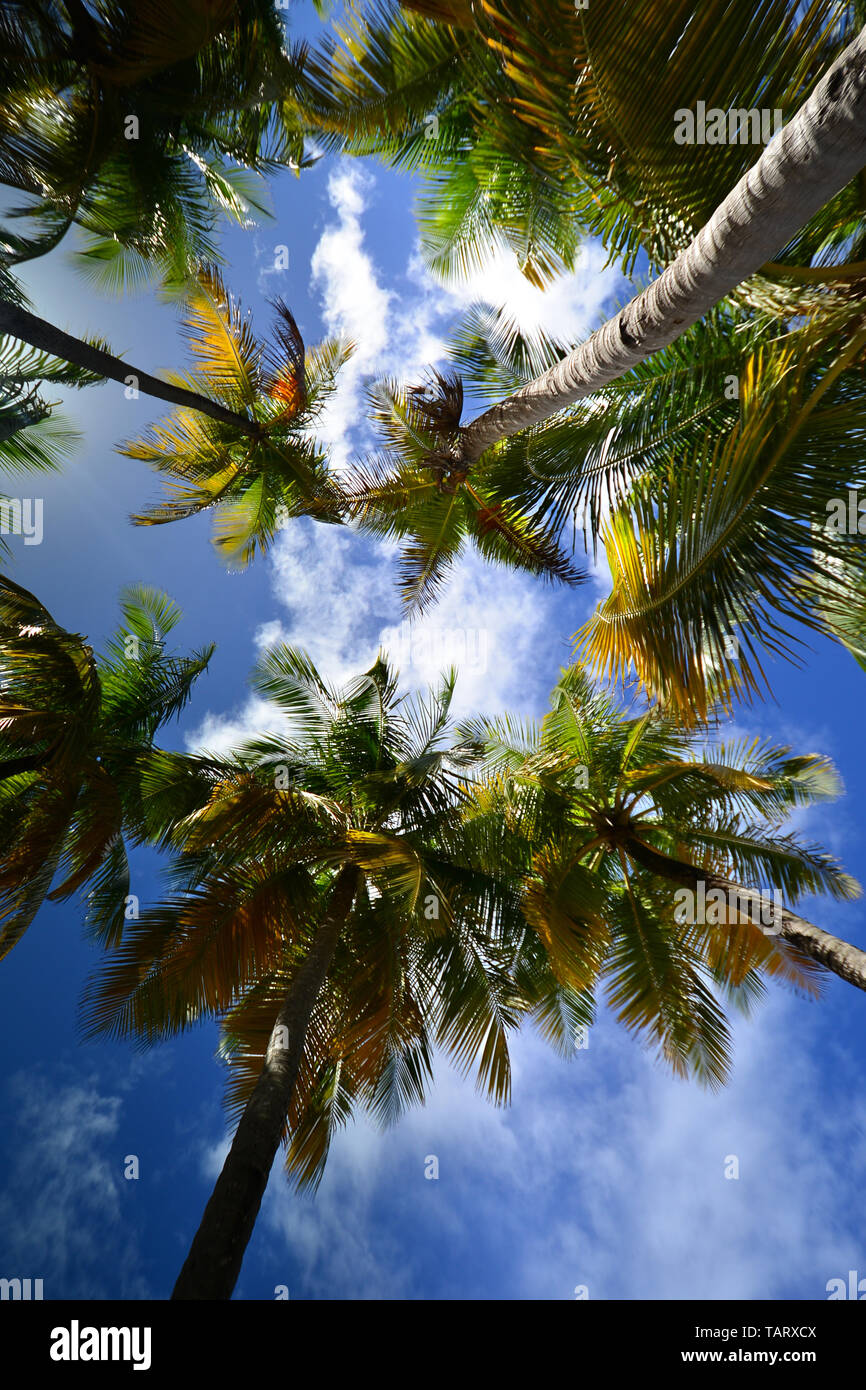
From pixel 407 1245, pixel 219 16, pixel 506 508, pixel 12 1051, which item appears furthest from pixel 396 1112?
pixel 407 1245

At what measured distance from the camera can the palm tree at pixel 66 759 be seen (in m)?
7.25

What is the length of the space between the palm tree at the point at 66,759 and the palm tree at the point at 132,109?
175 inches

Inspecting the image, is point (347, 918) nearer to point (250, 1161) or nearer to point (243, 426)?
point (250, 1161)

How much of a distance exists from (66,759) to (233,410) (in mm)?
4930

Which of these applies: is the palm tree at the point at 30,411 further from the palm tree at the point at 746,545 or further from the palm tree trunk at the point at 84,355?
the palm tree at the point at 746,545

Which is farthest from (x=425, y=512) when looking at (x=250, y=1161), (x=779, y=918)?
(x=250, y=1161)

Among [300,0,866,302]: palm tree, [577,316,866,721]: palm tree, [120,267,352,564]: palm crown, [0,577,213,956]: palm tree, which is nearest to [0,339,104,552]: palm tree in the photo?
[120,267,352,564]: palm crown

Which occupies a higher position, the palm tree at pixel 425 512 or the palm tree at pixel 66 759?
the palm tree at pixel 425 512

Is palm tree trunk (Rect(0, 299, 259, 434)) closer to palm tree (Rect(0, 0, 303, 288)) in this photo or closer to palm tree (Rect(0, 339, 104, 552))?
palm tree (Rect(0, 0, 303, 288))

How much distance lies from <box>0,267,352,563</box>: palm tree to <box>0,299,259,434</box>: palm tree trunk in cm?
1

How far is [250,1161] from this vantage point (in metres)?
5.75

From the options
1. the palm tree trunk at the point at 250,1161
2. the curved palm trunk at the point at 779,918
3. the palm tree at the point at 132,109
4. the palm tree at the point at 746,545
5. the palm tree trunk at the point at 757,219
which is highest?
the palm tree at the point at 132,109

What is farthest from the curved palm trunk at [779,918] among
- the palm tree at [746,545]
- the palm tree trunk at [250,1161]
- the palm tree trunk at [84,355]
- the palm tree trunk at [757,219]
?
the palm tree trunk at [84,355]

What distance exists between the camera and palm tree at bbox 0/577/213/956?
23.8 ft
